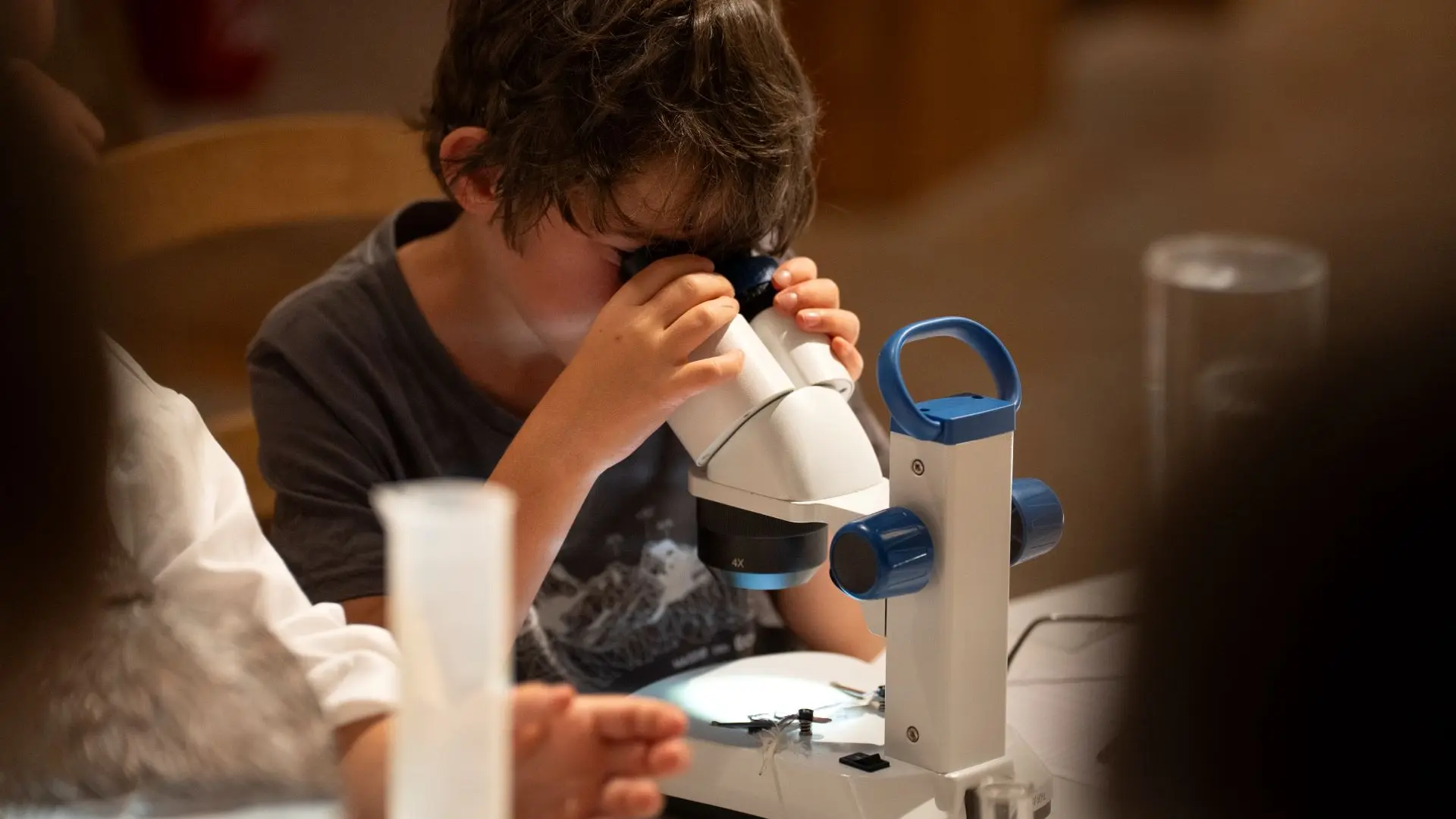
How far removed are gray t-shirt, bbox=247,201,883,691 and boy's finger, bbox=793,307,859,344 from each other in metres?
0.20

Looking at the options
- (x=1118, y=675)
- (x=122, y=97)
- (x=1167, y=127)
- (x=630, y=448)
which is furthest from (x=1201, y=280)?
(x=1167, y=127)

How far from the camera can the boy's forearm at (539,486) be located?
0.94 metres

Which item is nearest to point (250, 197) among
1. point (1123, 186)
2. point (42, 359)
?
point (42, 359)

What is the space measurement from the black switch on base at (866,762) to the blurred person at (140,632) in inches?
10.6

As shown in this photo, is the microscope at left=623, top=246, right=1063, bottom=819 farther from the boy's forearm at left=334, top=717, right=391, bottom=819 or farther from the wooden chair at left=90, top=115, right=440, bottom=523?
the wooden chair at left=90, top=115, right=440, bottom=523

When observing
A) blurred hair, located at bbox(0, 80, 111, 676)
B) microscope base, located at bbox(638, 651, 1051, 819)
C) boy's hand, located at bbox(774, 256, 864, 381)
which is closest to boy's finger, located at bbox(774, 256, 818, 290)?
boy's hand, located at bbox(774, 256, 864, 381)

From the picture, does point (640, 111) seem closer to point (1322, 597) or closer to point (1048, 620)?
point (1048, 620)

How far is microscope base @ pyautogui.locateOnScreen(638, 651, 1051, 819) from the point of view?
821 millimetres

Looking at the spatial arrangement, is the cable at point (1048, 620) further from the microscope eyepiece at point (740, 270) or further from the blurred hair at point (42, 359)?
the blurred hair at point (42, 359)

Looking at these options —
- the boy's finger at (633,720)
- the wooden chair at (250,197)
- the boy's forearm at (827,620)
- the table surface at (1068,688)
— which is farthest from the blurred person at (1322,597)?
the wooden chair at (250,197)

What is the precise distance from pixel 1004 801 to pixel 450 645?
15.5 inches

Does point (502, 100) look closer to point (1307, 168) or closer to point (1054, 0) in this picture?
point (1054, 0)

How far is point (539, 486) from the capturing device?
3.08 feet

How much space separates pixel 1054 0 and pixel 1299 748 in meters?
3.14
